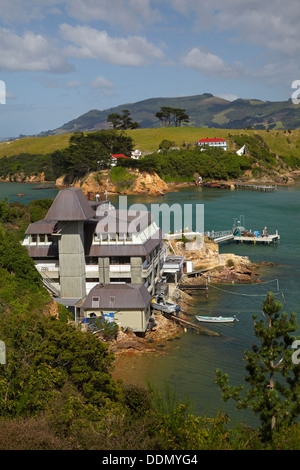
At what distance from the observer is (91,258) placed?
111ft

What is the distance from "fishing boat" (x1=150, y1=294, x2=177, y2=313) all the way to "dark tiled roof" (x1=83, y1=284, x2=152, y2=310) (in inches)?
112

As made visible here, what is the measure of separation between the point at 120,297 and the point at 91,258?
13.1ft

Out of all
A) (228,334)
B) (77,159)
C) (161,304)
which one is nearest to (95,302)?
(161,304)

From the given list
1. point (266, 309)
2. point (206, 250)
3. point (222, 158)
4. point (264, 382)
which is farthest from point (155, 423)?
point (222, 158)

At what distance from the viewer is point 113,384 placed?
2047 cm

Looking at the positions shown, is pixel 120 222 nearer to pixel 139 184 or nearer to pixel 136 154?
pixel 139 184

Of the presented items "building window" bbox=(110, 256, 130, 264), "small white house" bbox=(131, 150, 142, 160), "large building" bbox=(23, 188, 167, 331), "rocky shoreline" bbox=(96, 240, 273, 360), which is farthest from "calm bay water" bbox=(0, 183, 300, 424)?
"small white house" bbox=(131, 150, 142, 160)

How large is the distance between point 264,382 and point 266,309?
2.57 metres

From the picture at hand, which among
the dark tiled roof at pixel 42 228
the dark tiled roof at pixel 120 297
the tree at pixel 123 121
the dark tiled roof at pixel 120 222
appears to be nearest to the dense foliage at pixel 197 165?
the tree at pixel 123 121

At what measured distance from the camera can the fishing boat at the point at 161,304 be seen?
114ft

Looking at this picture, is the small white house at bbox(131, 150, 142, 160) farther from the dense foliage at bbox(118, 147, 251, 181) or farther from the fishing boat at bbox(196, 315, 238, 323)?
the fishing boat at bbox(196, 315, 238, 323)

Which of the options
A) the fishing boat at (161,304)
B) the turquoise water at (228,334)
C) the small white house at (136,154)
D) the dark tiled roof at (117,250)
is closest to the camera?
the turquoise water at (228,334)

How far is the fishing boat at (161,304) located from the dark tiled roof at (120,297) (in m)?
2.85

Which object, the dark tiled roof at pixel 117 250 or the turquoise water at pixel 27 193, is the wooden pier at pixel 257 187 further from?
the dark tiled roof at pixel 117 250
